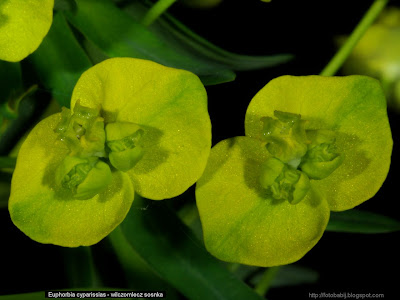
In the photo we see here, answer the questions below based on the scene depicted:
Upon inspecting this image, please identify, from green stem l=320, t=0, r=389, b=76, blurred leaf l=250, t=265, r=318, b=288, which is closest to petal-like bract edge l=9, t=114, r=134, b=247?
green stem l=320, t=0, r=389, b=76

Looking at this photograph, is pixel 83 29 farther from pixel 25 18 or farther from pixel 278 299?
pixel 278 299

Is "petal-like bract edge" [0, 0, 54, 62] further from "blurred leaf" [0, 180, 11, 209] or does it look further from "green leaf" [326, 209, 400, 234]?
"green leaf" [326, 209, 400, 234]

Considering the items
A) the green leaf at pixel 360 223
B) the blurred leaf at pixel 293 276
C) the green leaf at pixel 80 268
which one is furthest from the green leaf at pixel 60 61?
the blurred leaf at pixel 293 276

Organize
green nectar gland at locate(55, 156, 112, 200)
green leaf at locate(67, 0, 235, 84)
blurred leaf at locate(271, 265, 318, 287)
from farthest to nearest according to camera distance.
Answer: blurred leaf at locate(271, 265, 318, 287)
green leaf at locate(67, 0, 235, 84)
green nectar gland at locate(55, 156, 112, 200)

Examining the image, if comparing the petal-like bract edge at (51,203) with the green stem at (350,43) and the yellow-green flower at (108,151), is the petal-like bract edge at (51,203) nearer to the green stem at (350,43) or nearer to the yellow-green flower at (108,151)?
the yellow-green flower at (108,151)

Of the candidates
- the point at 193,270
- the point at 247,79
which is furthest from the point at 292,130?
the point at 247,79
